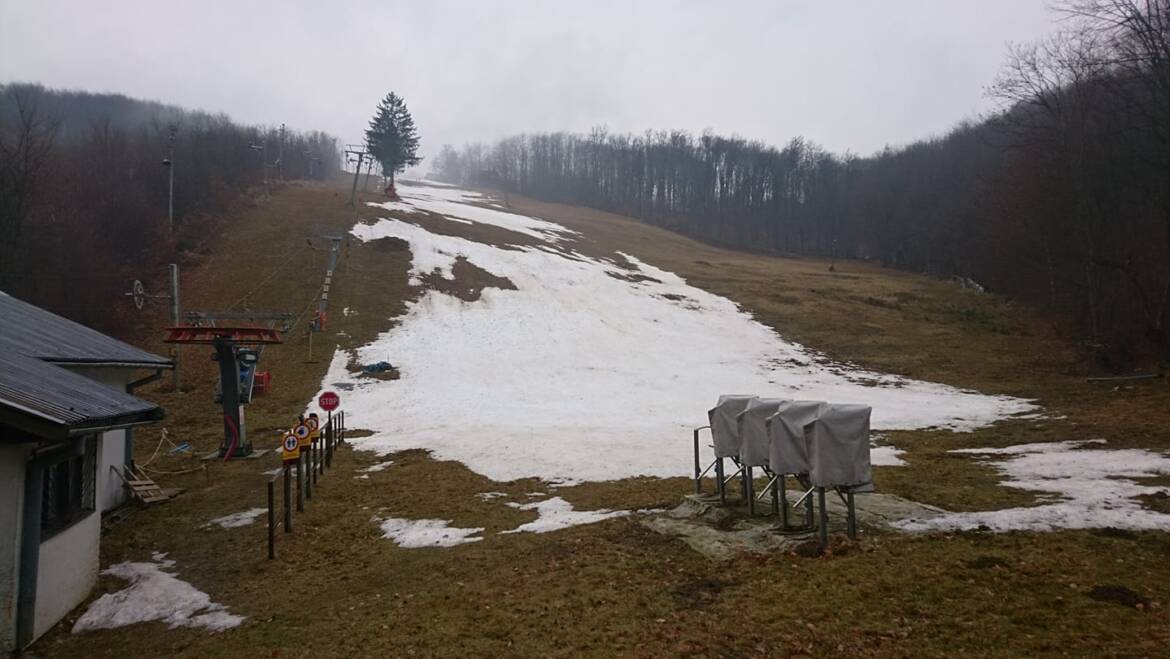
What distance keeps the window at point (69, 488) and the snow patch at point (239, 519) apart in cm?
321

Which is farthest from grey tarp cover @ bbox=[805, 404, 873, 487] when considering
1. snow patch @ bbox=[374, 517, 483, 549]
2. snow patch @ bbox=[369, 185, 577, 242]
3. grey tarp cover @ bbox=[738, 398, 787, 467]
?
snow patch @ bbox=[369, 185, 577, 242]

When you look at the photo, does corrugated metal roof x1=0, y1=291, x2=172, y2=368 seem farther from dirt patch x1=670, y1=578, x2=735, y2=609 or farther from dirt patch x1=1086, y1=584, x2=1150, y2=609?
dirt patch x1=1086, y1=584, x2=1150, y2=609

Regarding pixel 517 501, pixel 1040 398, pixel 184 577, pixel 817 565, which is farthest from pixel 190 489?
pixel 1040 398

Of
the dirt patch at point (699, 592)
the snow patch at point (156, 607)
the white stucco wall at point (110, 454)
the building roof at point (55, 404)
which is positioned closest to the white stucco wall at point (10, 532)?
the building roof at point (55, 404)

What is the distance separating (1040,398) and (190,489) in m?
29.8

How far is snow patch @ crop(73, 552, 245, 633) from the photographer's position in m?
8.95

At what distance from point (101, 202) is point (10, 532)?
4938 cm

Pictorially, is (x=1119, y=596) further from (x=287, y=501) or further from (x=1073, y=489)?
(x=287, y=501)

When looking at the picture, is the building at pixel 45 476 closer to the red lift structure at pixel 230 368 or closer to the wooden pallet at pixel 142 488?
the wooden pallet at pixel 142 488

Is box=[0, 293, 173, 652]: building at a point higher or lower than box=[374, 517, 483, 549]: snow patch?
higher

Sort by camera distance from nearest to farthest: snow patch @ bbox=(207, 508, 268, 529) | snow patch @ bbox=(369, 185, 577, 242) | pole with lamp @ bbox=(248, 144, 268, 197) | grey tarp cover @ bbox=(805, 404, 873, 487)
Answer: grey tarp cover @ bbox=(805, 404, 873, 487) → snow patch @ bbox=(207, 508, 268, 529) → snow patch @ bbox=(369, 185, 577, 242) → pole with lamp @ bbox=(248, 144, 268, 197)

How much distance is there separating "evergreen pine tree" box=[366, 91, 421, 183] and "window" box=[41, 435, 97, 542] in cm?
8679

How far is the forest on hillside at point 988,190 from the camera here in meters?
26.9

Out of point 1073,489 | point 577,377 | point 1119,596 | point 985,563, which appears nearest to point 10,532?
point 985,563
